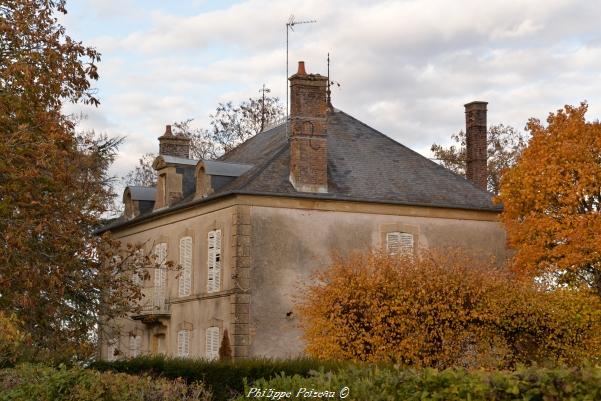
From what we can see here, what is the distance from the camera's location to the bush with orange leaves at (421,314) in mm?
21688

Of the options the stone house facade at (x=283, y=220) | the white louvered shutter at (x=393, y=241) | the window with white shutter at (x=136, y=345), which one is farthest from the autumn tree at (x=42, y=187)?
the window with white shutter at (x=136, y=345)

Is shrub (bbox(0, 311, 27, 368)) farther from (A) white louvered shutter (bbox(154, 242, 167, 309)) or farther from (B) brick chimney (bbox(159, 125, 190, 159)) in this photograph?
(B) brick chimney (bbox(159, 125, 190, 159))

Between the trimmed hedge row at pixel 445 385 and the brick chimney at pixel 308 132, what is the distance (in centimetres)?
1870

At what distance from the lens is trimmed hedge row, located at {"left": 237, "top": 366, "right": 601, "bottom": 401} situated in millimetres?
7641

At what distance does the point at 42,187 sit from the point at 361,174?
1365 centimetres

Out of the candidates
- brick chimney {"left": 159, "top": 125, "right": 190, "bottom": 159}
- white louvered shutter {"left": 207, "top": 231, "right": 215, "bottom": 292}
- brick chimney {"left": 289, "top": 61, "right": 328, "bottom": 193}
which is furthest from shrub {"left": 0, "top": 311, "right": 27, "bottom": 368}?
brick chimney {"left": 159, "top": 125, "right": 190, "bottom": 159}

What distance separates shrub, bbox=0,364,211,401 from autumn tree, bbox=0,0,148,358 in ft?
12.1

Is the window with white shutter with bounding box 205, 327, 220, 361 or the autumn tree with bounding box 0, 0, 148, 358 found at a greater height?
the autumn tree with bounding box 0, 0, 148, 358

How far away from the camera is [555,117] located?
31359 millimetres

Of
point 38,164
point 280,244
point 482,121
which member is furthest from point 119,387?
point 482,121

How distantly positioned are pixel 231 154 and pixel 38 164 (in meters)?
19.5

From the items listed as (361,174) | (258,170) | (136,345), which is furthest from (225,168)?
(136,345)

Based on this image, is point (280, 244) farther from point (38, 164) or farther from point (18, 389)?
point (18, 389)

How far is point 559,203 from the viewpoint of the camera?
3055 cm
